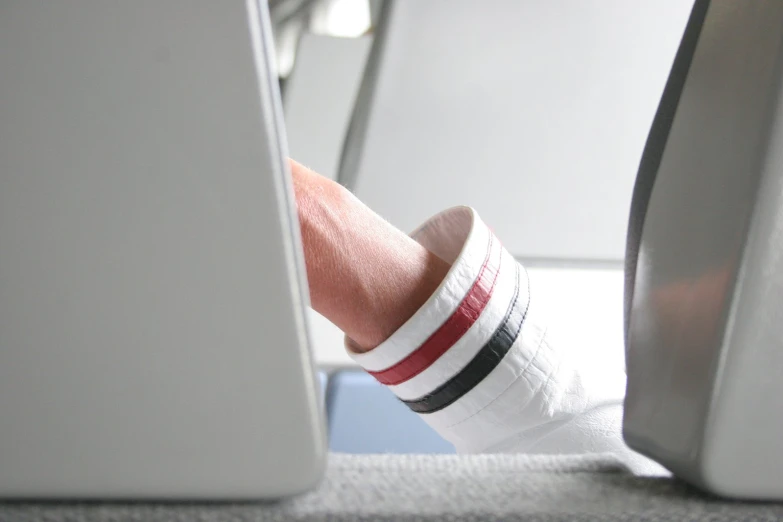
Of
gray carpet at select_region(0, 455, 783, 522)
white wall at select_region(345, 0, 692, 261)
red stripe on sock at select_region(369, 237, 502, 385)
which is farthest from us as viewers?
white wall at select_region(345, 0, 692, 261)

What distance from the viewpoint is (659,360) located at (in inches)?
10.2

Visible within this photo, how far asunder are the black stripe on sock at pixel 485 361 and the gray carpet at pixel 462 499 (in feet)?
0.47

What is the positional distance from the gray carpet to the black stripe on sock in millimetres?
143

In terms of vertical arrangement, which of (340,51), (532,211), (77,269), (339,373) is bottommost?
(339,373)

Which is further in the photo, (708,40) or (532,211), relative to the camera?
(532,211)

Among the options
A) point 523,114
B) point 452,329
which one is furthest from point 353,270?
point 523,114

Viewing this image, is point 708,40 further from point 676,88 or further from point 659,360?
point 659,360

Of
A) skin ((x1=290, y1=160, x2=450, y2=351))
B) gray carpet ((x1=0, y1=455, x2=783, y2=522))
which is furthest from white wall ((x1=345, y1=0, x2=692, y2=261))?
gray carpet ((x1=0, y1=455, x2=783, y2=522))

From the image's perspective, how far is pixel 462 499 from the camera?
214 millimetres

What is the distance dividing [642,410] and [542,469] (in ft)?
0.18

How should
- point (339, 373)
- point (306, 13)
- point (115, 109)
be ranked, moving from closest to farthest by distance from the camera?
point (115, 109)
point (339, 373)
point (306, 13)

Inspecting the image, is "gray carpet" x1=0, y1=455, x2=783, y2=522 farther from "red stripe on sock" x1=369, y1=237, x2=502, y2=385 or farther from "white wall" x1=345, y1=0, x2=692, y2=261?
"white wall" x1=345, y1=0, x2=692, y2=261

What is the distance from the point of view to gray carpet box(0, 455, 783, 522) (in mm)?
200

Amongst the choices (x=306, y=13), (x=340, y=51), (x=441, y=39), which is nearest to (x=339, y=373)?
(x=441, y=39)
